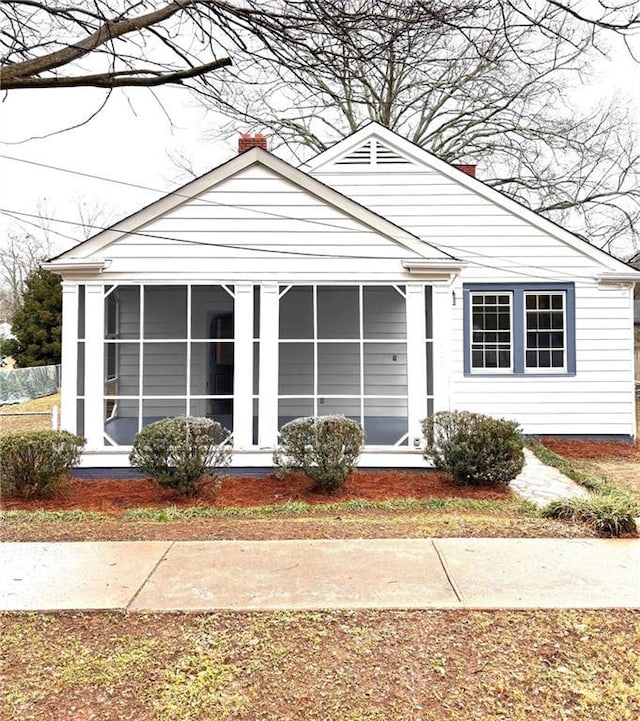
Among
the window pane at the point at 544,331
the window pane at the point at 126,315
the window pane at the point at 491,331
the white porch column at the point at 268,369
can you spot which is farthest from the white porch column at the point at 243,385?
the window pane at the point at 544,331

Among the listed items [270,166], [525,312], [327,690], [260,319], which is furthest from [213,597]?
[525,312]

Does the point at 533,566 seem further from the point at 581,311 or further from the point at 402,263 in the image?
the point at 581,311

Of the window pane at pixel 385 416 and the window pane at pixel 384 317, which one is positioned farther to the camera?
the window pane at pixel 384 317

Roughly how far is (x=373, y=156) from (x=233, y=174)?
4850 mm

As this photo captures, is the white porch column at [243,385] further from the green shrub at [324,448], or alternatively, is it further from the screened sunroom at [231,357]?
the screened sunroom at [231,357]

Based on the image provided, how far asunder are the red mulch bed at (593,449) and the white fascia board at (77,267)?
8889 millimetres

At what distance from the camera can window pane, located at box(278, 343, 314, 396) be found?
482 inches

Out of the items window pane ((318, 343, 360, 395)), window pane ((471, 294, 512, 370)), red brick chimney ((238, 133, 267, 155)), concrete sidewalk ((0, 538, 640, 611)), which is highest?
red brick chimney ((238, 133, 267, 155))

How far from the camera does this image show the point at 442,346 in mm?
8641

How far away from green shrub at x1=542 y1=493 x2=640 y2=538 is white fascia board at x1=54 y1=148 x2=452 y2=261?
4.05 metres

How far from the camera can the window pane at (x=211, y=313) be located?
1188 cm

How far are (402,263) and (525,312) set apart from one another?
479 centimetres

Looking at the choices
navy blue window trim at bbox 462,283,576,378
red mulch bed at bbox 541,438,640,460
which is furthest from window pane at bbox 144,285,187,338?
red mulch bed at bbox 541,438,640,460

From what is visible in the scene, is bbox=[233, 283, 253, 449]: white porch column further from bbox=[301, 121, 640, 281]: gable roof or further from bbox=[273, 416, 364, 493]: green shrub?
bbox=[301, 121, 640, 281]: gable roof
